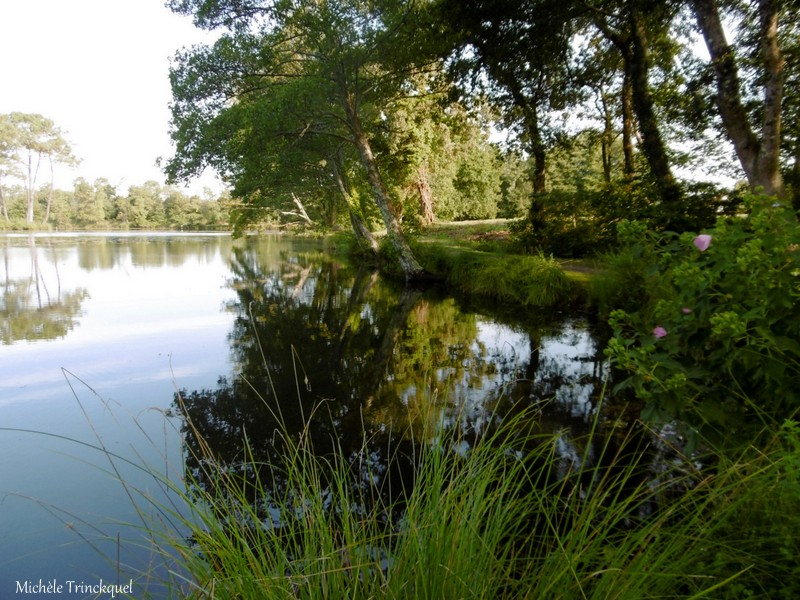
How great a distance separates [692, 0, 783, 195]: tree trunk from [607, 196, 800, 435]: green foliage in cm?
528

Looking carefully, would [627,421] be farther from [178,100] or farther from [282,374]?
[178,100]

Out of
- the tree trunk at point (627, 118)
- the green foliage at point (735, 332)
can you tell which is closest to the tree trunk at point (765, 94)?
the green foliage at point (735, 332)

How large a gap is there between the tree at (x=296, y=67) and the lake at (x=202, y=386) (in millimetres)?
4375

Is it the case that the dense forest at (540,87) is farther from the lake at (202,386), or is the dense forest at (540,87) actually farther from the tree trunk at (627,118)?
the lake at (202,386)

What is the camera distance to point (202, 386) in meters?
5.32

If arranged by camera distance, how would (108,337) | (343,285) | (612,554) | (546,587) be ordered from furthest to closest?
(343,285) < (108,337) < (612,554) < (546,587)

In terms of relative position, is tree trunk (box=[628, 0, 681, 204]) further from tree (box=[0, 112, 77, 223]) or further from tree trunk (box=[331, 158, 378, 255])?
tree (box=[0, 112, 77, 223])

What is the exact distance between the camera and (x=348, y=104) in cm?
1288

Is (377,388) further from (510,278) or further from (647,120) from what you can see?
(647,120)

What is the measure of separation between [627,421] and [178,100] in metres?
13.6

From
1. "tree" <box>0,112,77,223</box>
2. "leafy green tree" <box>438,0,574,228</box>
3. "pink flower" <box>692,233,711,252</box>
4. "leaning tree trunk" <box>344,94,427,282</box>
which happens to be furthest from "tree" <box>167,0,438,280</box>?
"tree" <box>0,112,77,223</box>

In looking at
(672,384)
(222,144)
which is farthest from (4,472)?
(222,144)

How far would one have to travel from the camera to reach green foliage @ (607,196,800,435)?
1.83 meters

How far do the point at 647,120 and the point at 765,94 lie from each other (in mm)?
2702
